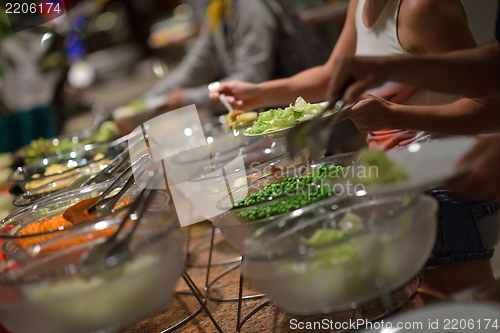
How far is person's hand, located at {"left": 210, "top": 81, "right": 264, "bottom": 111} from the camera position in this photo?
5.82 feet

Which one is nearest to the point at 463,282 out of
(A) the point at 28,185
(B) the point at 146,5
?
(A) the point at 28,185

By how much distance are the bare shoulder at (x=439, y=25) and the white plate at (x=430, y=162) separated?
51 cm

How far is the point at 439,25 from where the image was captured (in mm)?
1179

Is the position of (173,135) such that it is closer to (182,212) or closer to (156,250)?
(182,212)

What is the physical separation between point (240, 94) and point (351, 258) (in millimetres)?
1152

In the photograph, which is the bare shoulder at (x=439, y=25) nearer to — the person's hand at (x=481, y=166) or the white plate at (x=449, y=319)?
the person's hand at (x=481, y=166)

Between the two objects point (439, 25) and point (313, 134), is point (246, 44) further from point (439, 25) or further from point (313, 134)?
point (313, 134)

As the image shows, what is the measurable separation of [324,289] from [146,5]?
8.53 metres

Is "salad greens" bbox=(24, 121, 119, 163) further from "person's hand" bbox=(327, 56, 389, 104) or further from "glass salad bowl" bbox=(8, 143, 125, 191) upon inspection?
"person's hand" bbox=(327, 56, 389, 104)

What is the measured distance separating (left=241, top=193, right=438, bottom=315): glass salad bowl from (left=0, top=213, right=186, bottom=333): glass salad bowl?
139 millimetres

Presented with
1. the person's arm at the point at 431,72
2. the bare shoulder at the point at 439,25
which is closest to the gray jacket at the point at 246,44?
the bare shoulder at the point at 439,25

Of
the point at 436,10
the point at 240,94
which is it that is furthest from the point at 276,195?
the point at 240,94

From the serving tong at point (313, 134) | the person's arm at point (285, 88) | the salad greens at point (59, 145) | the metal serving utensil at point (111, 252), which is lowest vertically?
the salad greens at point (59, 145)

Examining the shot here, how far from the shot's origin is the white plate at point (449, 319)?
0.70 meters
